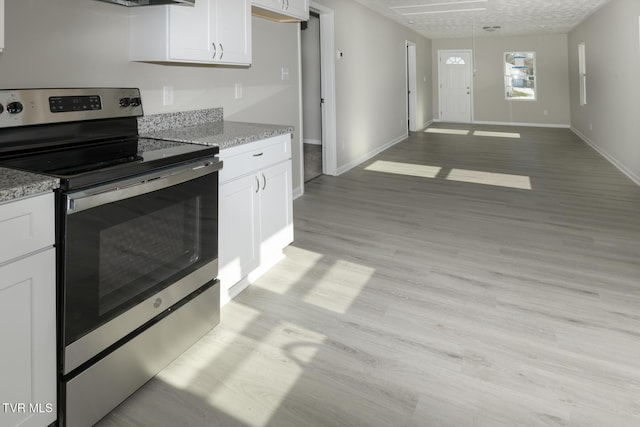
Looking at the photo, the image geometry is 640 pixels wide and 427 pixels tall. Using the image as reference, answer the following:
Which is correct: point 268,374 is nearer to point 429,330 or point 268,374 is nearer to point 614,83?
point 429,330

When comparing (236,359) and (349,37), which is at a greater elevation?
(349,37)

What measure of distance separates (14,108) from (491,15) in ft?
25.9

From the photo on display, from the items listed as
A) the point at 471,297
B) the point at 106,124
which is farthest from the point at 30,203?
the point at 471,297

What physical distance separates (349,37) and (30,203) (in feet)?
17.8

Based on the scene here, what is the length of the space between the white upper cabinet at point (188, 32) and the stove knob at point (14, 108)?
2.49 ft

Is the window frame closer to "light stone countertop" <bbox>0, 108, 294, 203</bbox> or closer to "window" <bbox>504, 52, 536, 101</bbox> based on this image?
"window" <bbox>504, 52, 536, 101</bbox>

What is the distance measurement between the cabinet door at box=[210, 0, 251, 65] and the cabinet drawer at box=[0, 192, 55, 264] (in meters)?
1.57

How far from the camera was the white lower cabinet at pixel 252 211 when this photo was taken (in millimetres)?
2324

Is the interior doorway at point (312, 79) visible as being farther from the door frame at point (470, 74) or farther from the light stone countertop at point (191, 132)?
the door frame at point (470, 74)

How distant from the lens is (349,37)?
237 inches

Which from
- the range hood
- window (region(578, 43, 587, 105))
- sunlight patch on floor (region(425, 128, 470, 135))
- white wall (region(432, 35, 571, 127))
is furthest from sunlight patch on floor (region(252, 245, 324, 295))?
white wall (region(432, 35, 571, 127))

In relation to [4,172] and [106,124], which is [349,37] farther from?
[4,172]

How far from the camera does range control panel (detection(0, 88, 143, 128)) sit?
1752 mm

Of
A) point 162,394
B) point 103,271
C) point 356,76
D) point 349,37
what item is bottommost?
point 162,394
